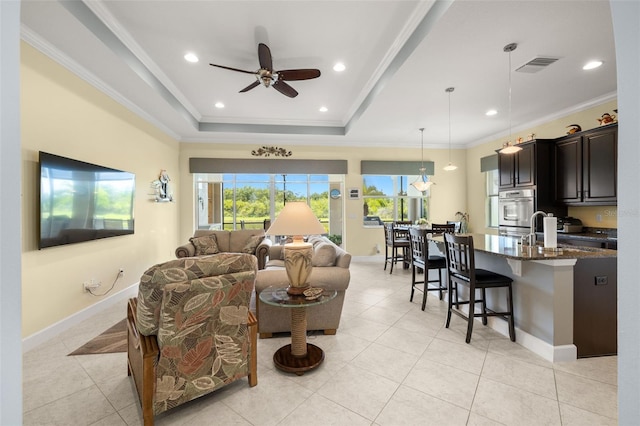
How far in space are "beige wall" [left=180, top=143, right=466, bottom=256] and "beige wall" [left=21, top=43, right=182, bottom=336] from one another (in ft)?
4.60

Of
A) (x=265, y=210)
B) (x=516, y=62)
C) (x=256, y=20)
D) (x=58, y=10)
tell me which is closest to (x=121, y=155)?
(x=58, y=10)

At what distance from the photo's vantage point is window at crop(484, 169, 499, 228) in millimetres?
6422

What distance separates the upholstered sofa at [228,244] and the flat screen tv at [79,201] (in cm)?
100

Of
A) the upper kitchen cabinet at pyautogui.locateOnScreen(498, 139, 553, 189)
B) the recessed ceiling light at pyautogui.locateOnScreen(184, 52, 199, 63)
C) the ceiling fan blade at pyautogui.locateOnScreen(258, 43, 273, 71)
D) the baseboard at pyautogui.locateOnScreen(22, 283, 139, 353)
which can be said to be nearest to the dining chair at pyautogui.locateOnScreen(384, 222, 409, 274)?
the upper kitchen cabinet at pyautogui.locateOnScreen(498, 139, 553, 189)

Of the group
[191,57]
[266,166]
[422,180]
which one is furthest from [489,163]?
[191,57]

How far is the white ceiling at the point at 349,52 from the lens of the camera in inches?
98.4

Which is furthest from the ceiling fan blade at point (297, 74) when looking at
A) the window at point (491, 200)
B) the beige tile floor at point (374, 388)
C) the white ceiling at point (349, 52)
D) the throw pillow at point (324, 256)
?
the window at point (491, 200)

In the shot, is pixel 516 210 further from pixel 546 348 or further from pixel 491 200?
pixel 546 348

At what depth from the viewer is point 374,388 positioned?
1.96 meters

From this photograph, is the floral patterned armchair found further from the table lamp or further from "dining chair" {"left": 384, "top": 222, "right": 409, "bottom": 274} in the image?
"dining chair" {"left": 384, "top": 222, "right": 409, "bottom": 274}

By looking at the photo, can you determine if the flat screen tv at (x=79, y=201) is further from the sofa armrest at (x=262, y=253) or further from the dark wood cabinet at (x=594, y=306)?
the dark wood cabinet at (x=594, y=306)

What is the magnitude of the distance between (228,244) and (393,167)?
4280 millimetres

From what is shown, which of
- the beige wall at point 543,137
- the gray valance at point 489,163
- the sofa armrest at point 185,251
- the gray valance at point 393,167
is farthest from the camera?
the gray valance at point 393,167

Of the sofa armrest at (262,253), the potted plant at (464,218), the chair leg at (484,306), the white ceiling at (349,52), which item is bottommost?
the chair leg at (484,306)
